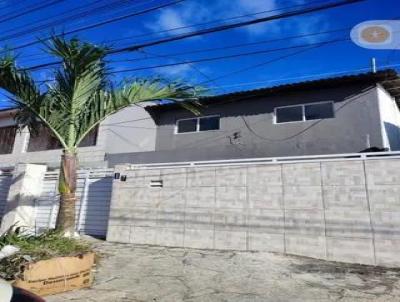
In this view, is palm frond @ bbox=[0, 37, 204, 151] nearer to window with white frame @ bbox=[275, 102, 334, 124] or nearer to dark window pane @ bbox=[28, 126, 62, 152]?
window with white frame @ bbox=[275, 102, 334, 124]

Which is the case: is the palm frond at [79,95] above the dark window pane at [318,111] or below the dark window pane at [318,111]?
below

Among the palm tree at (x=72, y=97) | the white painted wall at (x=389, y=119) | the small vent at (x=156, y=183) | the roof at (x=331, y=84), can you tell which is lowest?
the small vent at (x=156, y=183)

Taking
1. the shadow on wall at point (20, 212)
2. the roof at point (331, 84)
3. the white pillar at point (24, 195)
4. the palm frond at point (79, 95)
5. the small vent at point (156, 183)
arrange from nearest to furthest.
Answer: the palm frond at point (79, 95), the small vent at point (156, 183), the roof at point (331, 84), the shadow on wall at point (20, 212), the white pillar at point (24, 195)

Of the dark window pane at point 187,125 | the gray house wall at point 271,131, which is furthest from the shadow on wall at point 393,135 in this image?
the dark window pane at point 187,125

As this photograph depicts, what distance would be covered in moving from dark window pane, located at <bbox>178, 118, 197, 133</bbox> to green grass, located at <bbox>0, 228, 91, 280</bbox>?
27.8ft

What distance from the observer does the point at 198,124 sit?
15008 millimetres

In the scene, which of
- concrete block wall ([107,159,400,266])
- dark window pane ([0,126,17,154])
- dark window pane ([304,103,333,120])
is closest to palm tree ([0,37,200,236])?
concrete block wall ([107,159,400,266])

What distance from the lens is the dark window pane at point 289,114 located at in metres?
12.9

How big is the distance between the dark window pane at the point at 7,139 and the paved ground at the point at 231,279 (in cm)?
1446

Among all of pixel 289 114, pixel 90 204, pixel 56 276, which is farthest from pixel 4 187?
pixel 289 114

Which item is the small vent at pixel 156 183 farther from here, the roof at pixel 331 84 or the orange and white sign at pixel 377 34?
the orange and white sign at pixel 377 34

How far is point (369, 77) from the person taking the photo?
11766 millimetres

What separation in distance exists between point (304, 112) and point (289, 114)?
551mm

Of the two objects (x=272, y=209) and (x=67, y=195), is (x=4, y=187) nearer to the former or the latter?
(x=67, y=195)
